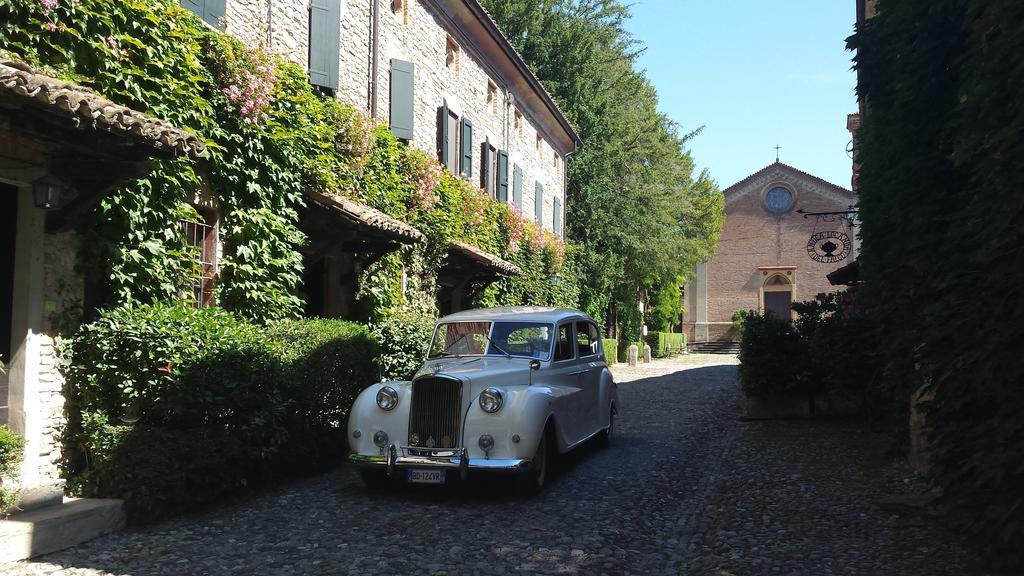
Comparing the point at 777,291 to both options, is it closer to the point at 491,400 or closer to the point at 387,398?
A: the point at 491,400

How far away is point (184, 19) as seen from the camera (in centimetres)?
813

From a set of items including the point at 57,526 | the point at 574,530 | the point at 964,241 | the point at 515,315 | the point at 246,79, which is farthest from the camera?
the point at 246,79

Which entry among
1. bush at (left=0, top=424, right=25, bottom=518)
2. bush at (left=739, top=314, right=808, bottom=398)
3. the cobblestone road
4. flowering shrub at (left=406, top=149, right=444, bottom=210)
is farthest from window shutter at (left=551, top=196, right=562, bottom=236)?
bush at (left=0, top=424, right=25, bottom=518)

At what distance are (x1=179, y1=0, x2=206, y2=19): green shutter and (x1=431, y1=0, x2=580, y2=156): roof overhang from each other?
24.8 ft

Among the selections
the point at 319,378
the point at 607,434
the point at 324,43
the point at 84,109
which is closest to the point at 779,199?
the point at 324,43

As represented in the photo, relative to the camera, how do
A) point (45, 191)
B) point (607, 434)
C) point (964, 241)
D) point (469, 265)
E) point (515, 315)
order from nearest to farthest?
1. point (964, 241)
2. point (45, 191)
3. point (515, 315)
4. point (607, 434)
5. point (469, 265)

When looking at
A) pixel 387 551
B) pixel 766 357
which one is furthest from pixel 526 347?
pixel 766 357

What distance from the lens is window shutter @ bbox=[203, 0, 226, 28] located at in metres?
8.76

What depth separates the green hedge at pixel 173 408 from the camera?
5.94 meters

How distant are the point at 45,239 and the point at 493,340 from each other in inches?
166

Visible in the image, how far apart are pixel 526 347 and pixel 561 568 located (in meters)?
3.38

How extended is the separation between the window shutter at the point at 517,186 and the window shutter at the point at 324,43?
939 centimetres

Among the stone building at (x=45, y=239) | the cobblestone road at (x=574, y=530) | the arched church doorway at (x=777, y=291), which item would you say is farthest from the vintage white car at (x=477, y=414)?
the arched church doorway at (x=777, y=291)

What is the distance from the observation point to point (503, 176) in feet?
63.6
